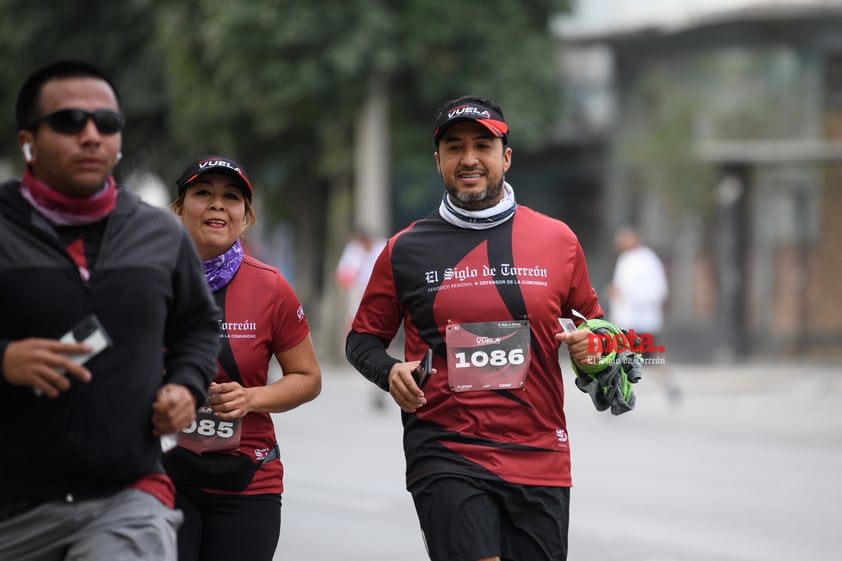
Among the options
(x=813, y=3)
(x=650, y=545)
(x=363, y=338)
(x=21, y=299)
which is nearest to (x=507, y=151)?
(x=363, y=338)

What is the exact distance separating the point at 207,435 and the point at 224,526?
11.8 inches

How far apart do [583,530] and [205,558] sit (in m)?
4.79

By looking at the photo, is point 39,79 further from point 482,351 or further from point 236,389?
point 482,351

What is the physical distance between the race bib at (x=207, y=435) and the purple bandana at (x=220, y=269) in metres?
0.44

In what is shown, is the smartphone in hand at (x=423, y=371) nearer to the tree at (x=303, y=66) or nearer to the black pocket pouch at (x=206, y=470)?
the black pocket pouch at (x=206, y=470)

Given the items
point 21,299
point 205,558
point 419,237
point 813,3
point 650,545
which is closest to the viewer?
point 21,299

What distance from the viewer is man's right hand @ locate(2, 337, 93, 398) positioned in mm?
3416

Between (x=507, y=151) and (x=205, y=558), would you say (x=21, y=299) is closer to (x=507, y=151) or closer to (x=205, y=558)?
(x=205, y=558)

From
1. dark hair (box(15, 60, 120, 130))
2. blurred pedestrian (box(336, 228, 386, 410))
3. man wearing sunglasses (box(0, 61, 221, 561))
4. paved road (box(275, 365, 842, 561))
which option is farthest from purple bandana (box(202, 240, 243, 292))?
blurred pedestrian (box(336, 228, 386, 410))

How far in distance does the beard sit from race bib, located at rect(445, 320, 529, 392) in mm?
424

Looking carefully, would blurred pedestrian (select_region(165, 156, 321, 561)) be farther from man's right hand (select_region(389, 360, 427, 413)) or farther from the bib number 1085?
man's right hand (select_region(389, 360, 427, 413))

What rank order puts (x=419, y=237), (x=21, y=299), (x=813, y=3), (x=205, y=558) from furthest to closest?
(x=813, y=3) → (x=419, y=237) → (x=205, y=558) → (x=21, y=299)

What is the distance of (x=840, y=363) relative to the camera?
22625 millimetres

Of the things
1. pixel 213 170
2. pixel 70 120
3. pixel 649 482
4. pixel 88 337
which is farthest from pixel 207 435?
pixel 649 482
